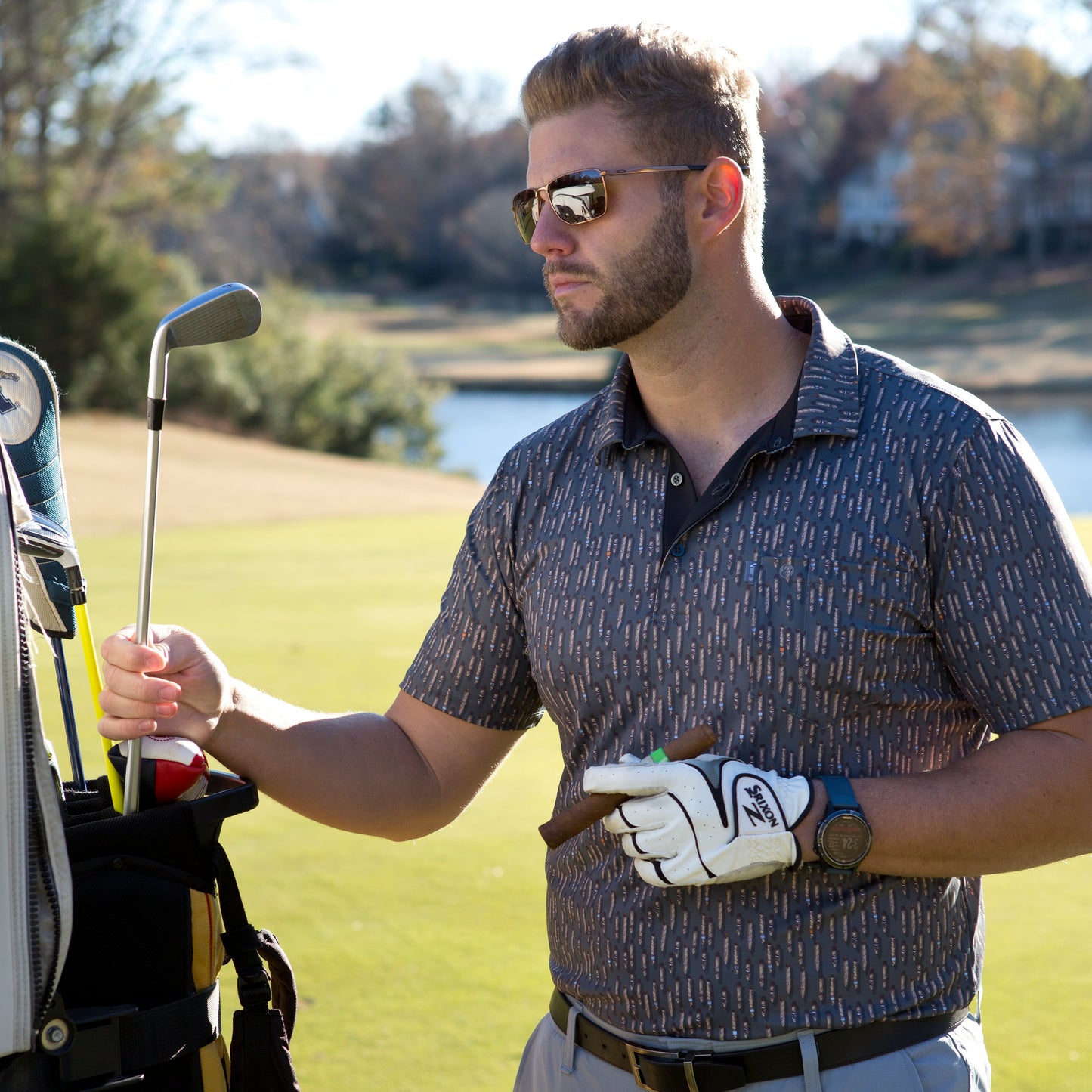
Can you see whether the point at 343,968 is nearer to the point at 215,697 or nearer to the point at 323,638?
the point at 215,697

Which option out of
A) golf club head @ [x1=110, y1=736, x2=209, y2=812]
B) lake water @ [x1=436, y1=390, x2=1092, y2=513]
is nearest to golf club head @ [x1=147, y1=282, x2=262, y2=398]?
golf club head @ [x1=110, y1=736, x2=209, y2=812]

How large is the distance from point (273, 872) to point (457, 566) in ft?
8.29

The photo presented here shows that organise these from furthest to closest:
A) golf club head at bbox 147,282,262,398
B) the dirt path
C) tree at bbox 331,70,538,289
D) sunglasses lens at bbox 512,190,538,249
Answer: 1. tree at bbox 331,70,538,289
2. the dirt path
3. sunglasses lens at bbox 512,190,538,249
4. golf club head at bbox 147,282,262,398

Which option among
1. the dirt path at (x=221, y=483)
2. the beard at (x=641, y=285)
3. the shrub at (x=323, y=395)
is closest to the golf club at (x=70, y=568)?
the beard at (x=641, y=285)

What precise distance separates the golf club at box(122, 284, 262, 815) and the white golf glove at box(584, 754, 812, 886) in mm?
549

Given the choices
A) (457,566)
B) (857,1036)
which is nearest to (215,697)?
(457,566)

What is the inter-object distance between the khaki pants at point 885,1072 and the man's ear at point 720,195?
108 cm

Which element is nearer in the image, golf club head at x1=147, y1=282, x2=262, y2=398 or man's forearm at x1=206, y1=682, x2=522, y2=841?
golf club head at x1=147, y1=282, x2=262, y2=398

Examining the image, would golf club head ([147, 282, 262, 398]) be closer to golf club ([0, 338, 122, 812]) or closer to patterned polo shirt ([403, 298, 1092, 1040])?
golf club ([0, 338, 122, 812])

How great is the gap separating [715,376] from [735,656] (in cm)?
42

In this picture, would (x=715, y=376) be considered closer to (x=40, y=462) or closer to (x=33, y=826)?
(x=40, y=462)

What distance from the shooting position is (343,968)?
12.0ft

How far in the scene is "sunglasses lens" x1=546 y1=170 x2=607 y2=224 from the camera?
1.93 m

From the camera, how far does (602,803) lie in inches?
66.9
